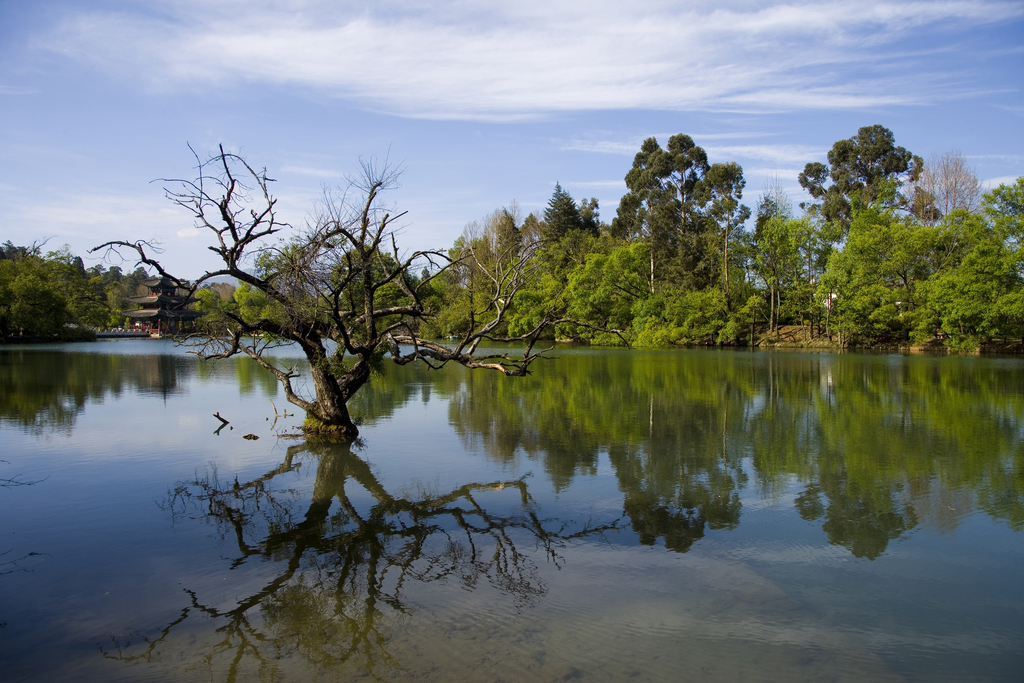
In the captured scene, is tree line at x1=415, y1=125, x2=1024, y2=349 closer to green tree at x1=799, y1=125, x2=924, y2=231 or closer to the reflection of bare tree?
green tree at x1=799, y1=125, x2=924, y2=231

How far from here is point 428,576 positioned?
577cm

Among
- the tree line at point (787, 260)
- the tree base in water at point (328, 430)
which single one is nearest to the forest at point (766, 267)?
the tree line at point (787, 260)

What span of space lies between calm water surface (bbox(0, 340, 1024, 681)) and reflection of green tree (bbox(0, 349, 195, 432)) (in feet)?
2.94

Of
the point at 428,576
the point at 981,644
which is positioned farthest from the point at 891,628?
the point at 428,576

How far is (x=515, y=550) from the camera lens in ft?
21.0

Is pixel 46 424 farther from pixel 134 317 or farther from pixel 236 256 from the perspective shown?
pixel 134 317

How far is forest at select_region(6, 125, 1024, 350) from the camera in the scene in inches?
1457

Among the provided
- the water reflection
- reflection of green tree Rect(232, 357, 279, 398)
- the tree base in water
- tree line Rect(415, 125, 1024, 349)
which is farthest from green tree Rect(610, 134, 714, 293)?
the tree base in water

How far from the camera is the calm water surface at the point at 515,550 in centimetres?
449

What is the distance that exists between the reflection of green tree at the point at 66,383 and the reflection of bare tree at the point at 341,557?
291 inches

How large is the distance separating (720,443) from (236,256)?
8.31 metres

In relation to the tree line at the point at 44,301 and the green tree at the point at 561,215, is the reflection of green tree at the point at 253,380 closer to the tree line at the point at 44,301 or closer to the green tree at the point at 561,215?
the tree line at the point at 44,301

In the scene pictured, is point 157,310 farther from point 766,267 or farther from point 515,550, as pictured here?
point 515,550

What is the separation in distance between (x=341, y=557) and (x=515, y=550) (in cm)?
160
